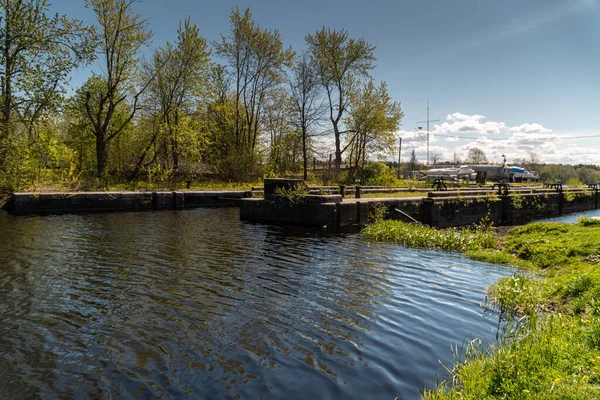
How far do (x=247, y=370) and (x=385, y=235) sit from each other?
33.1ft

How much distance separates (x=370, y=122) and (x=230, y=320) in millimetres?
33259

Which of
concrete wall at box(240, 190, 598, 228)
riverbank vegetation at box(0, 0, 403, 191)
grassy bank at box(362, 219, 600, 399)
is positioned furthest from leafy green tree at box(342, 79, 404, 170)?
grassy bank at box(362, 219, 600, 399)

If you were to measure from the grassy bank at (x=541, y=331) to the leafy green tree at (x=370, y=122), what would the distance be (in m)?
27.1

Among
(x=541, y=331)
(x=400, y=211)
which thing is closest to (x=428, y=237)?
(x=400, y=211)

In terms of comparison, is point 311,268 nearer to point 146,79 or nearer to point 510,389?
A: point 510,389

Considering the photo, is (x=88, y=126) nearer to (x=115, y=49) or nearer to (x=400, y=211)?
(x=115, y=49)

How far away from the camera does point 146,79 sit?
1168 inches

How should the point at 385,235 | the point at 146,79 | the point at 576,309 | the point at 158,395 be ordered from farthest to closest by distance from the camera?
the point at 146,79, the point at 385,235, the point at 576,309, the point at 158,395

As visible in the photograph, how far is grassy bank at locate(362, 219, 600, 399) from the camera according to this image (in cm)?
342

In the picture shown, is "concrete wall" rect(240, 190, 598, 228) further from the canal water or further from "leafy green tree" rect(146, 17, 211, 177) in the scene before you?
"leafy green tree" rect(146, 17, 211, 177)

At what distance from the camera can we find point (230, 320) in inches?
230

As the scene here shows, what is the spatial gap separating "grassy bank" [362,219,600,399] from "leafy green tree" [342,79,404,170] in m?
27.1

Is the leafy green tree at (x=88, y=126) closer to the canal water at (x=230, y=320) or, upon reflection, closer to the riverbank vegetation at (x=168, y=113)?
the riverbank vegetation at (x=168, y=113)

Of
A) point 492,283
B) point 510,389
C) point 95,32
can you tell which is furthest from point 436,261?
point 95,32
